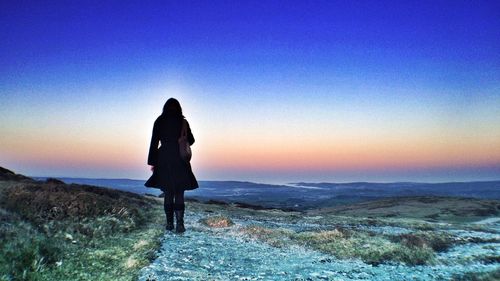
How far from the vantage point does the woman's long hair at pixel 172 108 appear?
1465cm

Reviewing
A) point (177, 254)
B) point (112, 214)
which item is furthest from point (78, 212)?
point (177, 254)

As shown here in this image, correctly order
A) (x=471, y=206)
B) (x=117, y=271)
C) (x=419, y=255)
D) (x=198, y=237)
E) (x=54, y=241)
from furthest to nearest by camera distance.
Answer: (x=471, y=206) < (x=198, y=237) < (x=419, y=255) < (x=54, y=241) < (x=117, y=271)

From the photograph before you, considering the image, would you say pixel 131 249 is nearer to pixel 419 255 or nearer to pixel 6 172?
pixel 419 255

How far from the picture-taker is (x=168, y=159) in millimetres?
14562

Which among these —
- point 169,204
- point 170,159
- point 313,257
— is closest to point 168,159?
point 170,159

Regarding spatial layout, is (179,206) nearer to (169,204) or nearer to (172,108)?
(169,204)

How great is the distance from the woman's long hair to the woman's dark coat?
4.5 inches

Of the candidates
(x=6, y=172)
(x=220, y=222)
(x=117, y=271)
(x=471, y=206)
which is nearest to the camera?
(x=117, y=271)

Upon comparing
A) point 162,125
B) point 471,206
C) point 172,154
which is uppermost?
point 162,125

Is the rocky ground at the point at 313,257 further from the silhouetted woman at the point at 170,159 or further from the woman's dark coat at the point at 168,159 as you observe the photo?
the woman's dark coat at the point at 168,159

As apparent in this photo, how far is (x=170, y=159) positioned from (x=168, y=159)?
75mm

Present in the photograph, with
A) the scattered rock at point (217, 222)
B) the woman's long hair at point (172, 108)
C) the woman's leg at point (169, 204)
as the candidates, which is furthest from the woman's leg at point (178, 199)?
the scattered rock at point (217, 222)

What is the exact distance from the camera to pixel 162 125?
14.7 metres

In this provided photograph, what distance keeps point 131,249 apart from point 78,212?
3.69 metres
